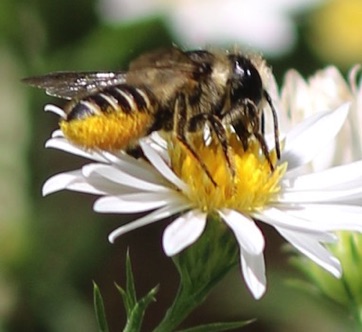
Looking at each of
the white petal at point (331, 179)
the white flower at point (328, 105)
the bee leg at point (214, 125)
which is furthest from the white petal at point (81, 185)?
the white flower at point (328, 105)

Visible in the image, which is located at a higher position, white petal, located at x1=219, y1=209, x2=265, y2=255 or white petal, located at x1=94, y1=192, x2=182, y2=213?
white petal, located at x1=94, y1=192, x2=182, y2=213

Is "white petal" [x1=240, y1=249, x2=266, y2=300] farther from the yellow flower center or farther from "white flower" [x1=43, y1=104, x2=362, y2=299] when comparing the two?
the yellow flower center

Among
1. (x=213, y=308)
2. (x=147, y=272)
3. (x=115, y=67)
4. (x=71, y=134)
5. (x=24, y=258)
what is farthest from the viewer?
(x=147, y=272)

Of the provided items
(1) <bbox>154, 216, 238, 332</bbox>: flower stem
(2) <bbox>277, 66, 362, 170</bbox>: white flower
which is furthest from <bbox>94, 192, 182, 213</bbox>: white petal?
(2) <bbox>277, 66, 362, 170</bbox>: white flower

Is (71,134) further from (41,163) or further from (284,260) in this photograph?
(284,260)

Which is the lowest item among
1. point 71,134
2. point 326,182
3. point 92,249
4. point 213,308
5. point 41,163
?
point 213,308

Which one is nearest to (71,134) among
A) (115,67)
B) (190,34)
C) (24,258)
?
(24,258)

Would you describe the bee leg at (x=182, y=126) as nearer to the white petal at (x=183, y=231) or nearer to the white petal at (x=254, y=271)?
the white petal at (x=183, y=231)
